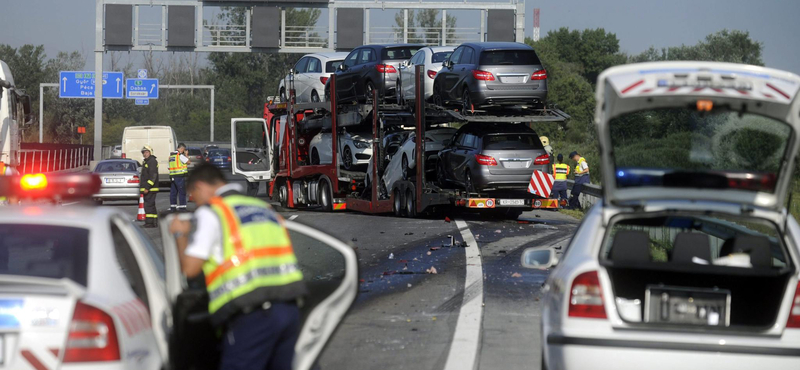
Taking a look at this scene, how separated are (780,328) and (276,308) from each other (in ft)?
8.16

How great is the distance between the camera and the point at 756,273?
18.0ft

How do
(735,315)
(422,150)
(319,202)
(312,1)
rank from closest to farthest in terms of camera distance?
(735,315) < (422,150) < (319,202) < (312,1)

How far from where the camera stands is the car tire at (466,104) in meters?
19.6

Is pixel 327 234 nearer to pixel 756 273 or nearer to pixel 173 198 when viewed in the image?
pixel 756 273

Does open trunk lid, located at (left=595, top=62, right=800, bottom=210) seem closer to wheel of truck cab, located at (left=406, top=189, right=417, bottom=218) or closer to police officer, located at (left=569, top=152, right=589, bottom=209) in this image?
wheel of truck cab, located at (left=406, top=189, right=417, bottom=218)

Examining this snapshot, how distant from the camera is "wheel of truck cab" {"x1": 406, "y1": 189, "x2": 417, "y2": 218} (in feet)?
69.9

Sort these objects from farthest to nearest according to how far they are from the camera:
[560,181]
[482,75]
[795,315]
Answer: [560,181] → [482,75] → [795,315]

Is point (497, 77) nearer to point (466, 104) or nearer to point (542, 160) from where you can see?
point (466, 104)

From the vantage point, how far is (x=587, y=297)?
17.6ft

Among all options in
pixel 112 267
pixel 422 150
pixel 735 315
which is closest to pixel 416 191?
pixel 422 150

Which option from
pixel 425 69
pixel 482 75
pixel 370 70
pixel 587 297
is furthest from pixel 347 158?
pixel 587 297

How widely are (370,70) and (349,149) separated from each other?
2121 mm

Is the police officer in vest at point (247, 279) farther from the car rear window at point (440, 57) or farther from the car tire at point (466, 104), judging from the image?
the car rear window at point (440, 57)

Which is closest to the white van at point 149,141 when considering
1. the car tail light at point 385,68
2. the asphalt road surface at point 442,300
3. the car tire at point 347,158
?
the car tire at point 347,158
